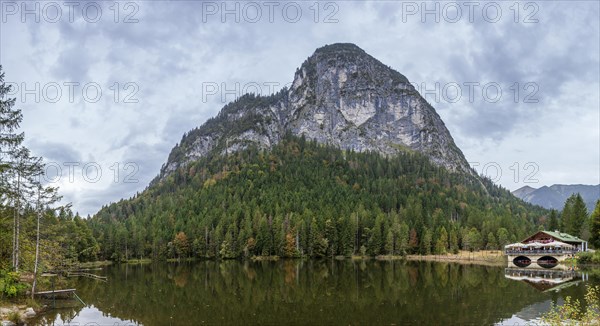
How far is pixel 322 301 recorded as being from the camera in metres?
39.8

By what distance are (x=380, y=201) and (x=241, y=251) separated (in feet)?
196

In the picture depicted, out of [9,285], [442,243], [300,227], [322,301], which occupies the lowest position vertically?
[442,243]

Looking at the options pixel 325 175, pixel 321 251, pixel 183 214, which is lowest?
pixel 321 251

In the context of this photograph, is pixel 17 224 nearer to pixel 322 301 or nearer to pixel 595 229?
pixel 322 301

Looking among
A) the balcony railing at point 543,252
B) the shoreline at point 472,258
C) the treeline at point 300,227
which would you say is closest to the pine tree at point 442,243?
the treeline at point 300,227

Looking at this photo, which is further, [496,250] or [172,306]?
[496,250]

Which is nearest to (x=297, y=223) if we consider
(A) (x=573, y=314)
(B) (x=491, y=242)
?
(B) (x=491, y=242)

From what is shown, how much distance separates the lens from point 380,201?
510 ft

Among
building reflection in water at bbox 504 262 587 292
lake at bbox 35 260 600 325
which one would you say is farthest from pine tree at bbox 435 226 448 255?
lake at bbox 35 260 600 325

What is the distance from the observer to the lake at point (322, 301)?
32375mm

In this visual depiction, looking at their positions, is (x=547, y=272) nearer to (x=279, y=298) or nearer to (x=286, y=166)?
(x=279, y=298)

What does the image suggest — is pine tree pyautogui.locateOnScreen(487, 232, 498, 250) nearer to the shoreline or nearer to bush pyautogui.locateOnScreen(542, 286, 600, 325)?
the shoreline

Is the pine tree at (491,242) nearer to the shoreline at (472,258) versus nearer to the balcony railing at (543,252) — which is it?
the shoreline at (472,258)

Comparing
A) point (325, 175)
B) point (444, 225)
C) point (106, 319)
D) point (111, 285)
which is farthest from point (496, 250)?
point (106, 319)
